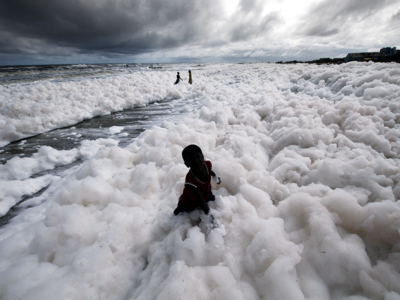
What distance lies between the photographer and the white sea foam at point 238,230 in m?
1.35

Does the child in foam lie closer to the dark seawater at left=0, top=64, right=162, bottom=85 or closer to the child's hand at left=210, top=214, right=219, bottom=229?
the child's hand at left=210, top=214, right=219, bottom=229

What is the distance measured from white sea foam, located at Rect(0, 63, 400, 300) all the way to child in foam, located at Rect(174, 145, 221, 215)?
19cm

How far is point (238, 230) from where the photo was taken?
69.2 inches

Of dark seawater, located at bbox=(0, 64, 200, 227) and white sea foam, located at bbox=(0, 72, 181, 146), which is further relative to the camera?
white sea foam, located at bbox=(0, 72, 181, 146)

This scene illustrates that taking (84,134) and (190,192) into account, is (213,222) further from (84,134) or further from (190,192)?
(84,134)

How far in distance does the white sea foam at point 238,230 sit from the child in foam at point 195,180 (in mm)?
189

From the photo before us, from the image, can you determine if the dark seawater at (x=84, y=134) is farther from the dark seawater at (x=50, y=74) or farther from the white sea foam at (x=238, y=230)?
the dark seawater at (x=50, y=74)

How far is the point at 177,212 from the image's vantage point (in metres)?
1.94

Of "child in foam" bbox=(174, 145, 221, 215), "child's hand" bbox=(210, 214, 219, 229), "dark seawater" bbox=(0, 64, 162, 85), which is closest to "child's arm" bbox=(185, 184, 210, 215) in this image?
"child in foam" bbox=(174, 145, 221, 215)

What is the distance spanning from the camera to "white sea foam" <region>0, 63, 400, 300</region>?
53.2 inches

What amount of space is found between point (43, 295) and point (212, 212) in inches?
57.4

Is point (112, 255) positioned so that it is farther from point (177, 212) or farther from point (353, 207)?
point (353, 207)

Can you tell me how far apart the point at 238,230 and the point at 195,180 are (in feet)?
2.01

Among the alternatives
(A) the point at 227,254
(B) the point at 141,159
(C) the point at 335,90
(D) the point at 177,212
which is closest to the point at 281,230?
(A) the point at 227,254
